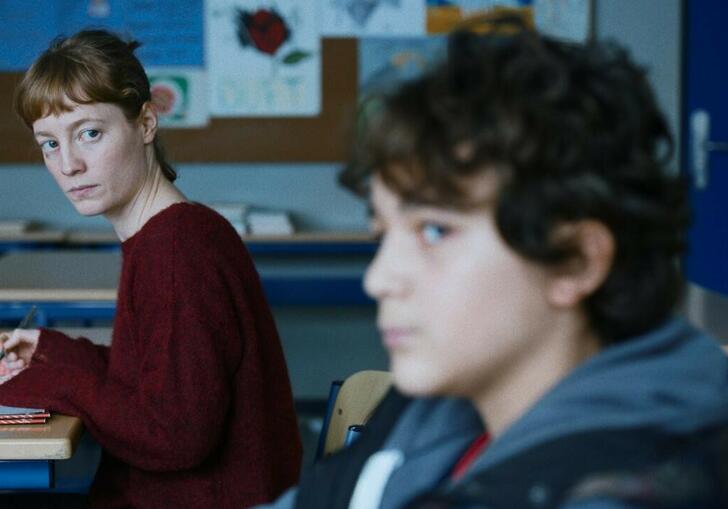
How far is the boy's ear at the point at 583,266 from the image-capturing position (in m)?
0.83

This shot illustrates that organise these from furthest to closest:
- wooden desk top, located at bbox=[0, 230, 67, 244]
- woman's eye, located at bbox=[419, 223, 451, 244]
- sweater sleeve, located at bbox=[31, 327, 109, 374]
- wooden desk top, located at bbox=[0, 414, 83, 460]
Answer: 1. wooden desk top, located at bbox=[0, 230, 67, 244]
2. sweater sleeve, located at bbox=[31, 327, 109, 374]
3. wooden desk top, located at bbox=[0, 414, 83, 460]
4. woman's eye, located at bbox=[419, 223, 451, 244]

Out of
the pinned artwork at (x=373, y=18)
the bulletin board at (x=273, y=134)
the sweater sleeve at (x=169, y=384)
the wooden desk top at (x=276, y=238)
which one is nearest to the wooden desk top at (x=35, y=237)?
the wooden desk top at (x=276, y=238)

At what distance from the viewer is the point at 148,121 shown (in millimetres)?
1996

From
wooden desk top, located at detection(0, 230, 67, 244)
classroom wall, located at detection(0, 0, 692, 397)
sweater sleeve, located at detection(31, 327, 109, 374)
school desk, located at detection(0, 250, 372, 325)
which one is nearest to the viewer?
sweater sleeve, located at detection(31, 327, 109, 374)

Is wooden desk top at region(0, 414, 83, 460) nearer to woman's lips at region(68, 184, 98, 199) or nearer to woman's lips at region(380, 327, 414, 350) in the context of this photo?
woman's lips at region(68, 184, 98, 199)

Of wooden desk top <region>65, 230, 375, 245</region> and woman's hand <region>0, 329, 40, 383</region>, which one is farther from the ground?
woman's hand <region>0, 329, 40, 383</region>

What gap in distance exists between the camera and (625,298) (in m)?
0.85

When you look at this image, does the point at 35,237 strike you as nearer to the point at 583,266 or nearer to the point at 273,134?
the point at 273,134

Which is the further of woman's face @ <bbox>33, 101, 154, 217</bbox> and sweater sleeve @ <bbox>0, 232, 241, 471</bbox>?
woman's face @ <bbox>33, 101, 154, 217</bbox>

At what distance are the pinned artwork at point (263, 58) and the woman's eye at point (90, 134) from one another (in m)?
2.76

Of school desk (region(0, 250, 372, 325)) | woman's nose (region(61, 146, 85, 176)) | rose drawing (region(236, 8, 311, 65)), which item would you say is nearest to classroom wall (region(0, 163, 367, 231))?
rose drawing (region(236, 8, 311, 65))

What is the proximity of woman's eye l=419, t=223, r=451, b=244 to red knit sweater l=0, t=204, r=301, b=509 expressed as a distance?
91 centimetres

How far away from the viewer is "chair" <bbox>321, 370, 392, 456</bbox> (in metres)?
1.87

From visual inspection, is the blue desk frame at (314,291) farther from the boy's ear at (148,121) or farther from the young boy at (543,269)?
the young boy at (543,269)
